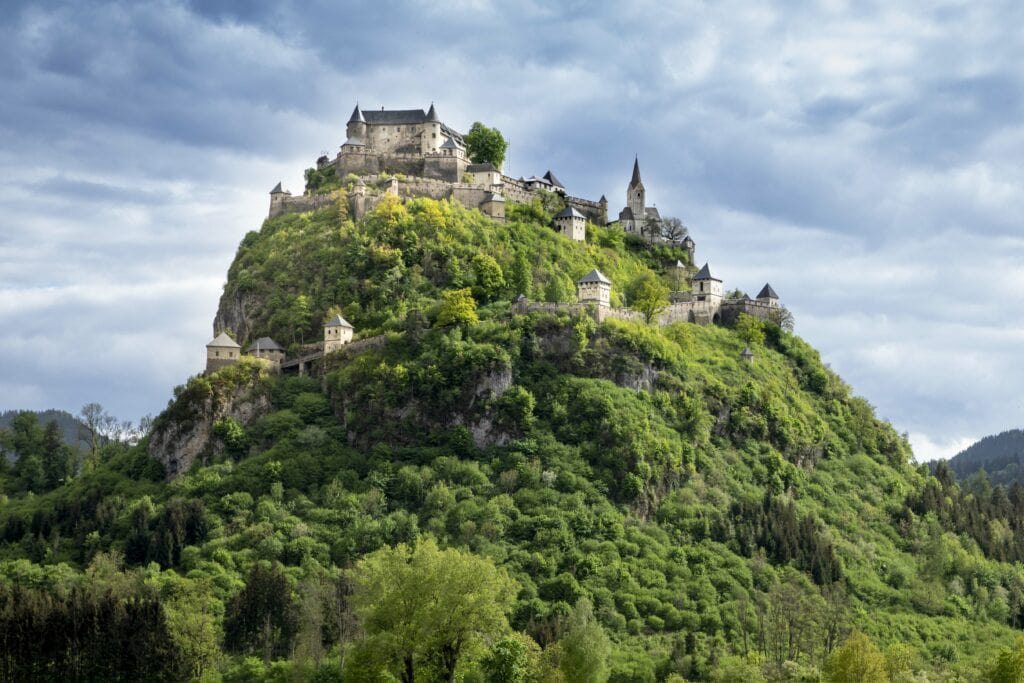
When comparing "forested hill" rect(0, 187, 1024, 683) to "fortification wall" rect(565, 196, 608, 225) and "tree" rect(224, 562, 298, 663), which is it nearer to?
"tree" rect(224, 562, 298, 663)

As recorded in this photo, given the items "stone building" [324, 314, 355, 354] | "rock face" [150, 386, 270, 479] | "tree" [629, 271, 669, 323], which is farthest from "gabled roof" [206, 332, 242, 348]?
"tree" [629, 271, 669, 323]

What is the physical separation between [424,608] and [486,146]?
92.1m

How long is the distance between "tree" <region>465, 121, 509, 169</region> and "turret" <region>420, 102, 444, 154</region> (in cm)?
472

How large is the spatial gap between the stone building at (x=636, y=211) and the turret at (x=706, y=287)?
2246 cm

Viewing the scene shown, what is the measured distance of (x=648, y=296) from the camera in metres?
148

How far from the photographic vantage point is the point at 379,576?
9169cm

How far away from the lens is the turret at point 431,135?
554 feet

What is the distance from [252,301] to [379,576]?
6371 centimetres

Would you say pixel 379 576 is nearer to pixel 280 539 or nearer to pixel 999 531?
pixel 280 539

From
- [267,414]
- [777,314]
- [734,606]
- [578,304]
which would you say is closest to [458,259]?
[578,304]

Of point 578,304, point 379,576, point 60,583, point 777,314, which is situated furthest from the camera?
point 777,314

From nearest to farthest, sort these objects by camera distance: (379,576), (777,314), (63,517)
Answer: (379,576)
(63,517)
(777,314)

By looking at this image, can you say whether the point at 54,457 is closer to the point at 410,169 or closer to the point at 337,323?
the point at 337,323

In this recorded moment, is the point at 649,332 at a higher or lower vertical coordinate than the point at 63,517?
higher
